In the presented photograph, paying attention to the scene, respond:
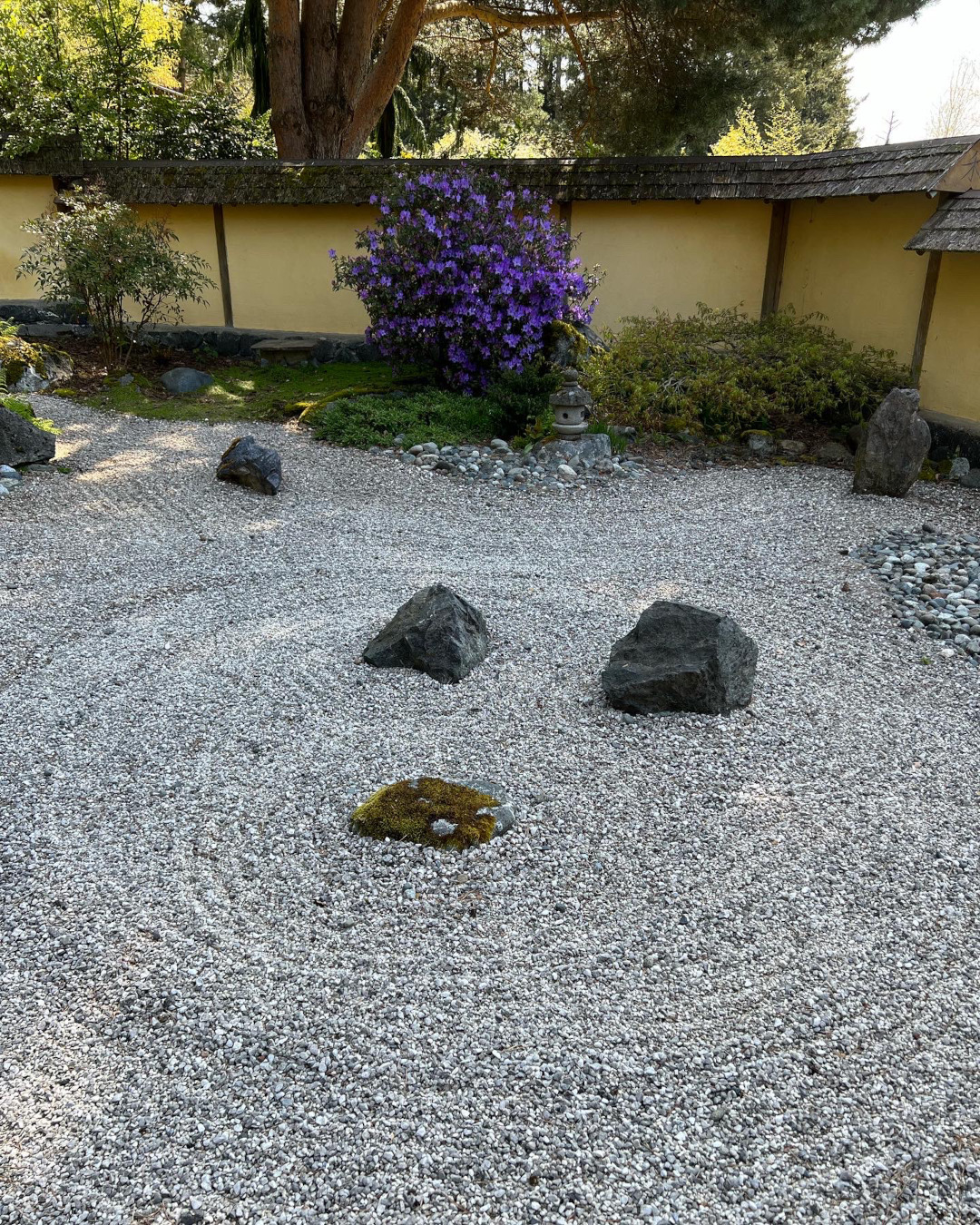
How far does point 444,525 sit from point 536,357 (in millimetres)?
3141

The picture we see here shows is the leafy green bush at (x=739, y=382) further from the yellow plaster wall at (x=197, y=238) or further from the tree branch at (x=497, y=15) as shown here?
the tree branch at (x=497, y=15)

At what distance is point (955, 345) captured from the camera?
26.0ft

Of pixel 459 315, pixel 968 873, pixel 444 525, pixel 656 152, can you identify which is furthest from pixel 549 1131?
pixel 656 152

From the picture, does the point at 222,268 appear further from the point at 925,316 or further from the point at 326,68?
the point at 925,316

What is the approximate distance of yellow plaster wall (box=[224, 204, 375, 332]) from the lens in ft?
37.6

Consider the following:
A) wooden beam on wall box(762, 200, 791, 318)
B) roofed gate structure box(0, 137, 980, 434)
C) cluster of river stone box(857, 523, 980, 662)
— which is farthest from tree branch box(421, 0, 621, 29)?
cluster of river stone box(857, 523, 980, 662)

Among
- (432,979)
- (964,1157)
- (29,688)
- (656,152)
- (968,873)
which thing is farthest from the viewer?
(656,152)

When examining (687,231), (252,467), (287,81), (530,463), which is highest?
(287,81)

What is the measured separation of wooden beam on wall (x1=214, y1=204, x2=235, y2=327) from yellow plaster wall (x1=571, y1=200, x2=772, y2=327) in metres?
4.45

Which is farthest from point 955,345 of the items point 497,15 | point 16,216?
point 16,216

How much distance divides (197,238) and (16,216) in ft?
8.72

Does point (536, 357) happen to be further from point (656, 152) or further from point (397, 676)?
point (656, 152)

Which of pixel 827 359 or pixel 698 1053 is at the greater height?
pixel 827 359

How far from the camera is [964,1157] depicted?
7.22 ft
